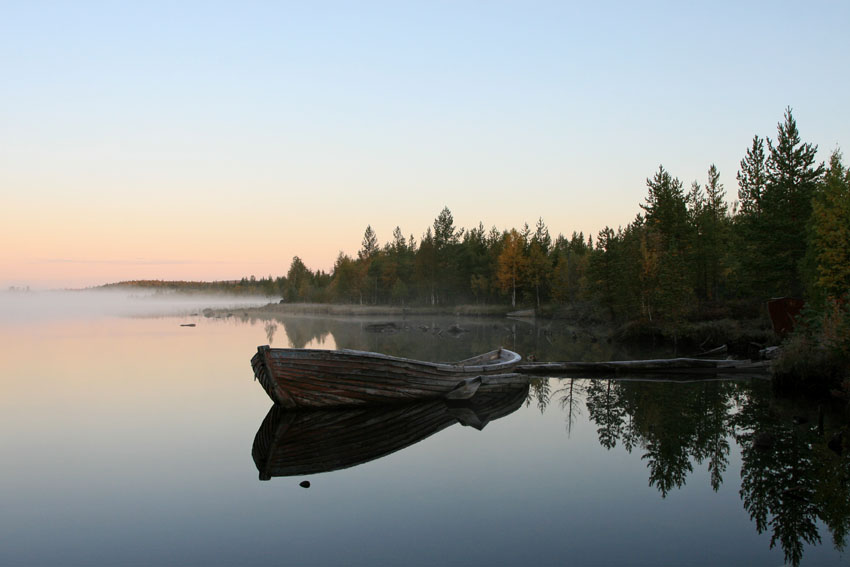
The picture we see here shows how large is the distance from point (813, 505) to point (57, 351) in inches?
1530

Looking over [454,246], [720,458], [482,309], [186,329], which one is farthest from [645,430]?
[454,246]

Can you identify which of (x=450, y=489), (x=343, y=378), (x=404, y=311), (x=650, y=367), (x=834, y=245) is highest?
(x=834, y=245)

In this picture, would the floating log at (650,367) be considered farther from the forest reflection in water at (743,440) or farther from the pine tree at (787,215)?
the pine tree at (787,215)

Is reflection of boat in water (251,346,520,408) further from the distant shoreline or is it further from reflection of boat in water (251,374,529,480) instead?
the distant shoreline

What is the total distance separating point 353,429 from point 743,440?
9939mm

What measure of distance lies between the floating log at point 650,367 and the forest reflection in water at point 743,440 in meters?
1.93

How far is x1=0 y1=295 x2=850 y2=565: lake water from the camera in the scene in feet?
29.2

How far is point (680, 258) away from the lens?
4709 centimetres

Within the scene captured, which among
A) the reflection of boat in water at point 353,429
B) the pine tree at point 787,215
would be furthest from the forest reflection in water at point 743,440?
the pine tree at point 787,215

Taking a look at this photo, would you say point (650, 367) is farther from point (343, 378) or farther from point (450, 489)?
point (450, 489)

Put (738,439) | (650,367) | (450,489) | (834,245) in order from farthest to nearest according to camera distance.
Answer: (834,245) → (650,367) → (738,439) → (450,489)

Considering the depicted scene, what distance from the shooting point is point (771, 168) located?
4306cm

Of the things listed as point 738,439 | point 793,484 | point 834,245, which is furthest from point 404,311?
point 793,484

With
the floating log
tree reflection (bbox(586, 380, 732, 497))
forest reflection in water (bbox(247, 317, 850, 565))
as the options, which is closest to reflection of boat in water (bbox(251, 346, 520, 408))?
forest reflection in water (bbox(247, 317, 850, 565))
